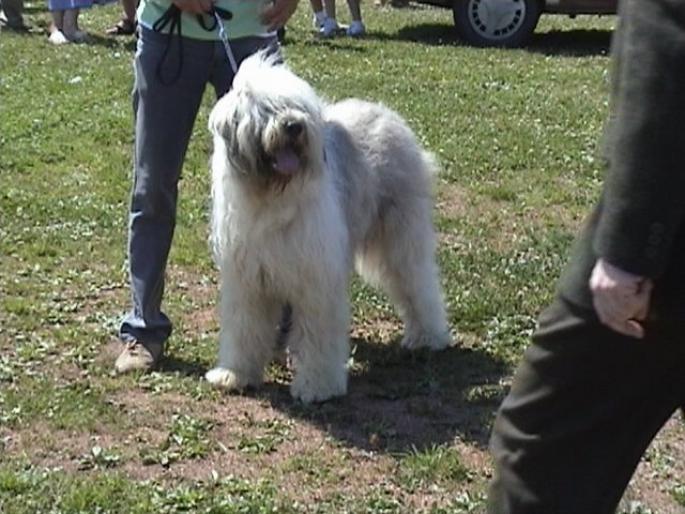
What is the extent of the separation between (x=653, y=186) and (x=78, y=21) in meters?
15.5

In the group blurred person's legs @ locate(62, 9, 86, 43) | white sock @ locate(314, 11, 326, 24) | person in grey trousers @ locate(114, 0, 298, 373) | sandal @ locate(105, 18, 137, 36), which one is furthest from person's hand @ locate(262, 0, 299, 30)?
white sock @ locate(314, 11, 326, 24)

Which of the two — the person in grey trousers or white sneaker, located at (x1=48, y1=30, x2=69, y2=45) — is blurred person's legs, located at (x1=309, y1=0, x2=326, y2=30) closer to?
white sneaker, located at (x1=48, y1=30, x2=69, y2=45)

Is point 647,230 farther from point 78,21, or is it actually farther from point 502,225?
point 78,21

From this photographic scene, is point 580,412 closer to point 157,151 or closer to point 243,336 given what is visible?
point 243,336

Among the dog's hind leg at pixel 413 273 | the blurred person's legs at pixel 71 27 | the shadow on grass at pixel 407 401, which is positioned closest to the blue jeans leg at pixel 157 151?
the shadow on grass at pixel 407 401

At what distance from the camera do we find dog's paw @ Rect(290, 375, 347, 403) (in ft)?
18.2

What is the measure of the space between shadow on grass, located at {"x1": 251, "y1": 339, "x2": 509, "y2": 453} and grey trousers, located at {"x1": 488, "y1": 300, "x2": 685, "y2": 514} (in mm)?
1930

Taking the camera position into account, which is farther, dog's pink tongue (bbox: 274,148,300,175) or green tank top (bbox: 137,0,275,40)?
green tank top (bbox: 137,0,275,40)

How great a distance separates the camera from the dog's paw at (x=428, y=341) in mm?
6227

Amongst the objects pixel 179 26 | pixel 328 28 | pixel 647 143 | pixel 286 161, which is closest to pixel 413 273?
pixel 286 161

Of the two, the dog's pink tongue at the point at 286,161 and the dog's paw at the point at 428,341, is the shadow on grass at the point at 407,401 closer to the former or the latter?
the dog's paw at the point at 428,341

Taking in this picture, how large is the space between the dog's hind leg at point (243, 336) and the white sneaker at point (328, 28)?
37.0ft

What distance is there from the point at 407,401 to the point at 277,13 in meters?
1.66

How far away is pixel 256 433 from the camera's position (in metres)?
5.25
